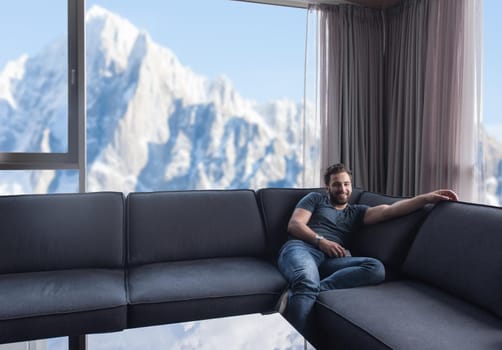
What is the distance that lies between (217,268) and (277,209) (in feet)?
2.02

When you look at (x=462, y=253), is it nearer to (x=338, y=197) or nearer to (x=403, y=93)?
(x=338, y=197)

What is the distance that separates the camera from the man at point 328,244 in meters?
2.01

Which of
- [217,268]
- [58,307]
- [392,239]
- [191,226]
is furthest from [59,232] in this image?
[392,239]

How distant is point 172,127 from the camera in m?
4.90

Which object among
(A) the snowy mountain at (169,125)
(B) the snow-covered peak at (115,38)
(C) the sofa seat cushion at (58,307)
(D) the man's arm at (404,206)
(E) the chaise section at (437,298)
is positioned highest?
(B) the snow-covered peak at (115,38)

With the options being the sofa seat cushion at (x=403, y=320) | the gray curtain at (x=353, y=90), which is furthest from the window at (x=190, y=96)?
the sofa seat cushion at (x=403, y=320)

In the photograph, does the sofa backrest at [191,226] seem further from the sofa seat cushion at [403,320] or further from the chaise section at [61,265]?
the sofa seat cushion at [403,320]

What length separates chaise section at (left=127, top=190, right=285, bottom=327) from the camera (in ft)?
6.55

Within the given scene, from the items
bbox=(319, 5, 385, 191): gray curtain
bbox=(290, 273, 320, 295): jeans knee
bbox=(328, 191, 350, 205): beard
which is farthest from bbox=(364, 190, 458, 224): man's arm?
bbox=(319, 5, 385, 191): gray curtain

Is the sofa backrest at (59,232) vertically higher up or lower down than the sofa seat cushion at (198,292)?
higher up

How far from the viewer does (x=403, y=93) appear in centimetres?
325

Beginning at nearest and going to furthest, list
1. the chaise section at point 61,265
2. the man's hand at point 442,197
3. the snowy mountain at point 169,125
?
the chaise section at point 61,265, the man's hand at point 442,197, the snowy mountain at point 169,125

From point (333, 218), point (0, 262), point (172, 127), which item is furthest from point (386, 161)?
point (0, 262)

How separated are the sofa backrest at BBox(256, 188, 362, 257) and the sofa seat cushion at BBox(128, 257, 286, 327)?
358 mm
